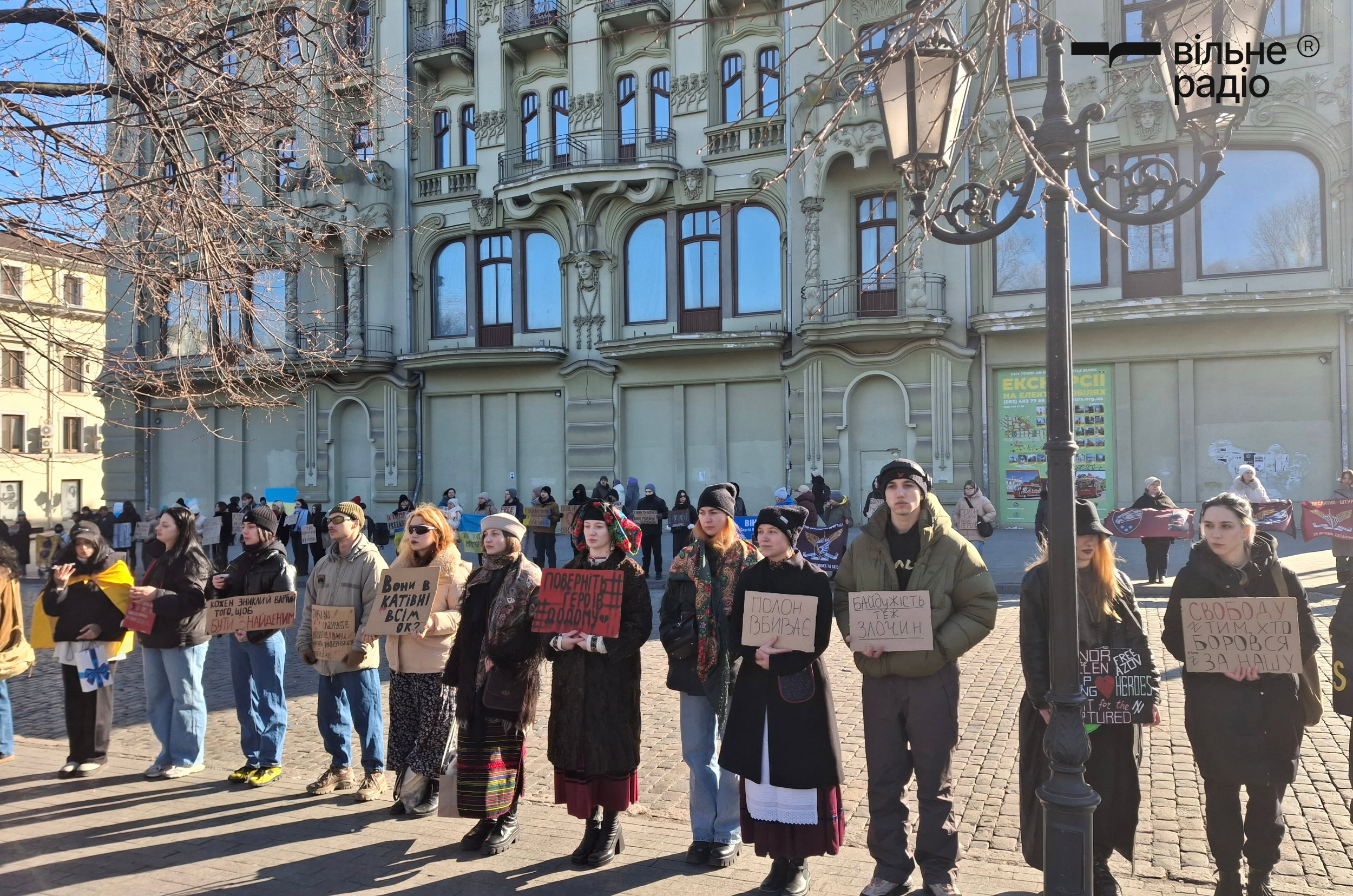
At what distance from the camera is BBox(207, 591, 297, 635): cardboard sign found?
21.8ft

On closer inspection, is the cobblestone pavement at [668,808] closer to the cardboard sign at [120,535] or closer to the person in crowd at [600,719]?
the person in crowd at [600,719]

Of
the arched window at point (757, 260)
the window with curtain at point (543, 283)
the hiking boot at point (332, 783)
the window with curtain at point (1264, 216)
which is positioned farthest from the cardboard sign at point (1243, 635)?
the window with curtain at point (543, 283)

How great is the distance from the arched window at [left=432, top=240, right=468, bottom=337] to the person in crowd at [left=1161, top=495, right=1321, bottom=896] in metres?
26.1

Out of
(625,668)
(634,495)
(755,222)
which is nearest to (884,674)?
(625,668)

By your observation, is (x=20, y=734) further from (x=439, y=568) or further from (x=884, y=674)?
(x=884, y=674)

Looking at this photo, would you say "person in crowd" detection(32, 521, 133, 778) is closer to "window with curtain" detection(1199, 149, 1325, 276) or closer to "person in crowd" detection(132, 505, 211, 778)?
"person in crowd" detection(132, 505, 211, 778)

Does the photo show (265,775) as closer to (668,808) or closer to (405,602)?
(405,602)

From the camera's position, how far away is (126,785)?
6.77 metres

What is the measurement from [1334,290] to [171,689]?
21904 mm

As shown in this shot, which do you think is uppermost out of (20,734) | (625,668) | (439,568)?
Result: (439,568)

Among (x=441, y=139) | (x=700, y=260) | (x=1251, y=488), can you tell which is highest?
(x=441, y=139)

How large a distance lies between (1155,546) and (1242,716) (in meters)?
11.3

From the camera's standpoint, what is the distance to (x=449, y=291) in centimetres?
2894

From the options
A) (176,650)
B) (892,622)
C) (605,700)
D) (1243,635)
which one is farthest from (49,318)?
(1243,635)
